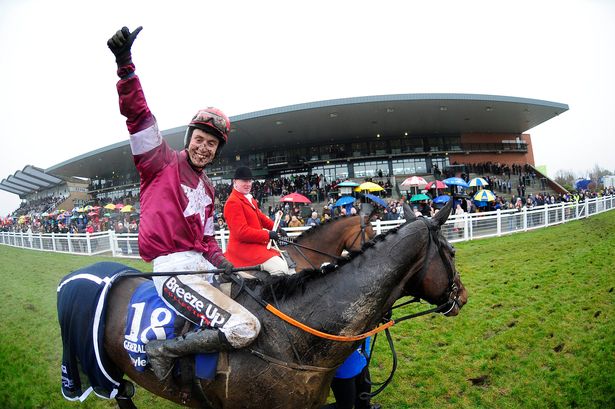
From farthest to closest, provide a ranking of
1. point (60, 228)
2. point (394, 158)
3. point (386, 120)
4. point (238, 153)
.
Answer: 1. point (238, 153)
2. point (394, 158)
3. point (386, 120)
4. point (60, 228)

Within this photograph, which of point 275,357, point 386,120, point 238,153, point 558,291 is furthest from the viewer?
point 238,153

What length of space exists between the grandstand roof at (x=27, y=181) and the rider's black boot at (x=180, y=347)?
16.4m

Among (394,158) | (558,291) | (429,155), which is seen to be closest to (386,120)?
(394,158)

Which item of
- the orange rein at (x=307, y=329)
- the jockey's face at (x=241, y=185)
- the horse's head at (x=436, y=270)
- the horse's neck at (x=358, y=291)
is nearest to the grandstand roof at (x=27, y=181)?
the jockey's face at (x=241, y=185)

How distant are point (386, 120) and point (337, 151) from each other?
21.2 ft

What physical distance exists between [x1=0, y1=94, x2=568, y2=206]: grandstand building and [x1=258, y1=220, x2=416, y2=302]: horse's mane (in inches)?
959

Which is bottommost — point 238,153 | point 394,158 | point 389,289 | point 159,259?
point 389,289

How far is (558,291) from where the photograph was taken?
5738 millimetres

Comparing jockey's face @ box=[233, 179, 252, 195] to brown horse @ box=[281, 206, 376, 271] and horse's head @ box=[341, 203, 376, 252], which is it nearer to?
brown horse @ box=[281, 206, 376, 271]

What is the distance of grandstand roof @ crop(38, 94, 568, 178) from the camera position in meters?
25.5

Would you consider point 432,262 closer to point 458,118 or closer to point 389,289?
point 389,289

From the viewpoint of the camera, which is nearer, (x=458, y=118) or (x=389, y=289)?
(x=389, y=289)

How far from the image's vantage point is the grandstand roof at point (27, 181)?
14.2 meters

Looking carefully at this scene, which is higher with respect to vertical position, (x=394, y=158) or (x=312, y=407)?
(x=394, y=158)
